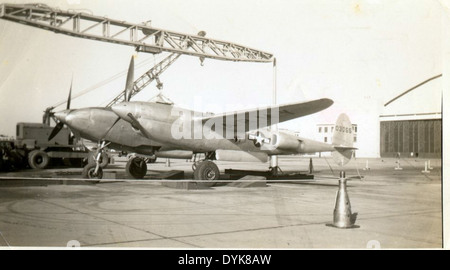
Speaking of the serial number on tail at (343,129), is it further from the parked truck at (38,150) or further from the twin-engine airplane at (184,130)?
the parked truck at (38,150)

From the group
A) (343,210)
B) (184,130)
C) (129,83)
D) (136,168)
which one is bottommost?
(343,210)

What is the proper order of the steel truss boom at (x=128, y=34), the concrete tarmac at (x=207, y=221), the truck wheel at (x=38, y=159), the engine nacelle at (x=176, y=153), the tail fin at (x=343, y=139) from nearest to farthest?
the concrete tarmac at (x=207, y=221) → the steel truss boom at (x=128, y=34) → the engine nacelle at (x=176, y=153) → the tail fin at (x=343, y=139) → the truck wheel at (x=38, y=159)

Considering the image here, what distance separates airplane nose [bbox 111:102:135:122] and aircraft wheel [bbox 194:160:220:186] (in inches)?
89.6

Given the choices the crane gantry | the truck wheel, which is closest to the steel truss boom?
the crane gantry

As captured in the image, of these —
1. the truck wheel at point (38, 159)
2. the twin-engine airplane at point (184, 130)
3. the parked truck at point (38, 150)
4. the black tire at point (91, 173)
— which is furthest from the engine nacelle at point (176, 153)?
the truck wheel at point (38, 159)

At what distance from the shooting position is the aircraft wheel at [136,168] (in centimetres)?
1191

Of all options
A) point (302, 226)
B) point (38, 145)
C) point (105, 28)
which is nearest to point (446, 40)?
point (302, 226)

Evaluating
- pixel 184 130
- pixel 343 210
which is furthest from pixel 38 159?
pixel 343 210

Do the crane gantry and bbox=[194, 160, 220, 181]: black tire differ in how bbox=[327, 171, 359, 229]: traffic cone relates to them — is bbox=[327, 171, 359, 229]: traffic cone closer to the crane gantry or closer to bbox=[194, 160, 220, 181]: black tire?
the crane gantry

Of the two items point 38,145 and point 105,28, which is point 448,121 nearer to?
point 105,28

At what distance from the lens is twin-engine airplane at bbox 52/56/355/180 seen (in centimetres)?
1002

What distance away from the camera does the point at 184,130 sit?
417 inches

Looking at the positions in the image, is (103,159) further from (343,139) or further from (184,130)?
(343,139)

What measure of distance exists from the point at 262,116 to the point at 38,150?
12.0m
